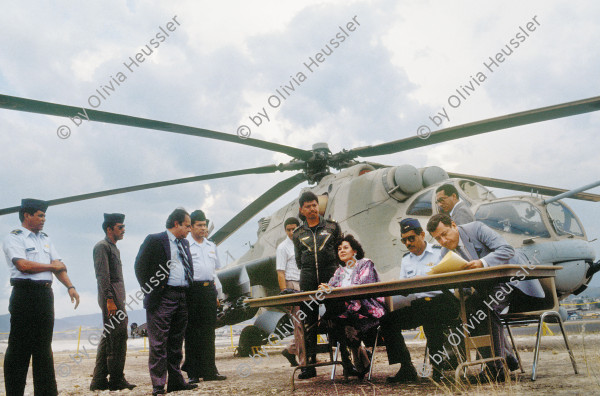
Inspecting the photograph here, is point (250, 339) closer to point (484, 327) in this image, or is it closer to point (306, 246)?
point (306, 246)

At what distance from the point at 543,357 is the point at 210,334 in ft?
12.0

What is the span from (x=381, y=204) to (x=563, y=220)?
2.49m

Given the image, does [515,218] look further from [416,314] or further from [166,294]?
[166,294]

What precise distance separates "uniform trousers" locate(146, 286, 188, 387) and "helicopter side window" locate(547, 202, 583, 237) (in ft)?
15.2

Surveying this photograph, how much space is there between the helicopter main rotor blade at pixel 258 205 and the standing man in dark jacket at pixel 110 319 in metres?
4.36

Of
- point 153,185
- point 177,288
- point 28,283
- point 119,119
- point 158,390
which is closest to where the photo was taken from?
point 28,283

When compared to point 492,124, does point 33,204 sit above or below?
below

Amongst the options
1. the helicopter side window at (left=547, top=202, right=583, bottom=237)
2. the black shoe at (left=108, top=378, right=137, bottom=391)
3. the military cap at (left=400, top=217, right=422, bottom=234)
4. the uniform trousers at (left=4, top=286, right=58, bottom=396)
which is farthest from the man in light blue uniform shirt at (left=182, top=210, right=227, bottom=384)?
the helicopter side window at (left=547, top=202, right=583, bottom=237)

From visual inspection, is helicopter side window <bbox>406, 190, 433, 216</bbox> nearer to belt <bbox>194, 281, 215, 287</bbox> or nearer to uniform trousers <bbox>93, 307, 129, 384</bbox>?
belt <bbox>194, 281, 215, 287</bbox>

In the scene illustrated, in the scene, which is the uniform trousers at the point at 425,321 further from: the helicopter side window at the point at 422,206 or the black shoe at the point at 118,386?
the helicopter side window at the point at 422,206

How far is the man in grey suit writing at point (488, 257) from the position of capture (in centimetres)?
336

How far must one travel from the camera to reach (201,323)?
5113 millimetres

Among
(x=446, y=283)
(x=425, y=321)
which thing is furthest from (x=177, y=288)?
(x=446, y=283)

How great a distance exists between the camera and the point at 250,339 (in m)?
8.29
